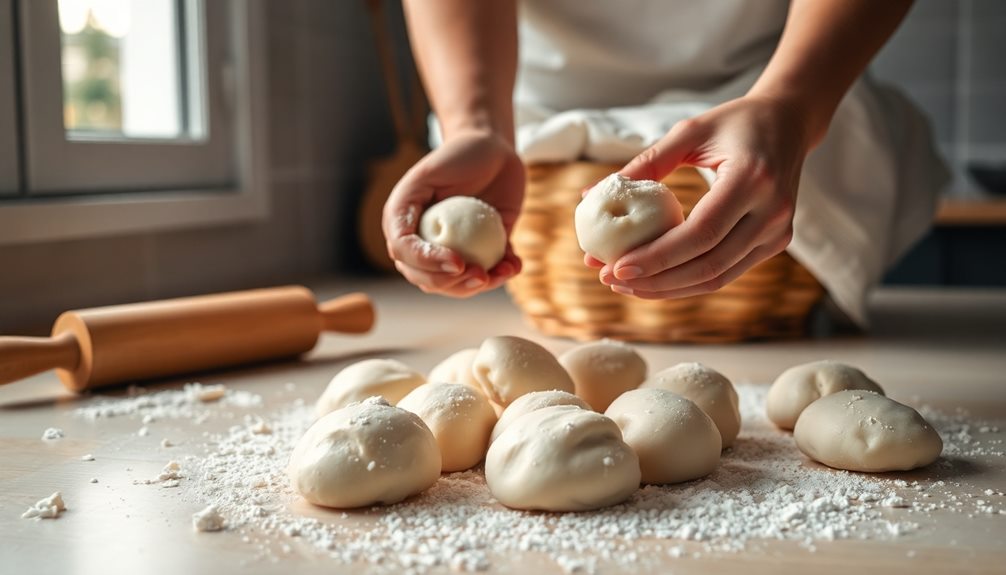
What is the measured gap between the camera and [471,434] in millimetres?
807

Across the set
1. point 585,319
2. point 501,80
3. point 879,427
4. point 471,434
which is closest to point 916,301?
point 585,319

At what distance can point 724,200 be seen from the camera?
32.4 inches

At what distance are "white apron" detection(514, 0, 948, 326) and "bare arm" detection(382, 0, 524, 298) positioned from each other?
0.12 m

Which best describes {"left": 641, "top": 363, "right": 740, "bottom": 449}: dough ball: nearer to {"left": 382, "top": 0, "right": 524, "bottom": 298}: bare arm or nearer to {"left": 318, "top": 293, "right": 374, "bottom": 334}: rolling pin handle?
{"left": 382, "top": 0, "right": 524, "bottom": 298}: bare arm

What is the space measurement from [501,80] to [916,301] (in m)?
1.07

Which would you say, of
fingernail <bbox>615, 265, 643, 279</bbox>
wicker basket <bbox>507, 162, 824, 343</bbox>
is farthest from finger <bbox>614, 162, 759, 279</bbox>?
wicker basket <bbox>507, 162, 824, 343</bbox>

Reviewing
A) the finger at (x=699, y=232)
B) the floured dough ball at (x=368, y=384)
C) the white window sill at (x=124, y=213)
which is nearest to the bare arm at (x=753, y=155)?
the finger at (x=699, y=232)

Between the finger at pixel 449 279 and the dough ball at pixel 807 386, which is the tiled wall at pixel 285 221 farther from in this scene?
the dough ball at pixel 807 386

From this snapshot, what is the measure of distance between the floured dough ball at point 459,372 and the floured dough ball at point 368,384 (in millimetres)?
24

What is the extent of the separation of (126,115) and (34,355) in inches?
29.6

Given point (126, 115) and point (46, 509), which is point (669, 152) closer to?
point (46, 509)

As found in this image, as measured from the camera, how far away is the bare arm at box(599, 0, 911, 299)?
829 mm

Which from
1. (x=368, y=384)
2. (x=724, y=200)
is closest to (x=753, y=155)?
(x=724, y=200)

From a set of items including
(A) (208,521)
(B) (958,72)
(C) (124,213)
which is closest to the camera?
(A) (208,521)
